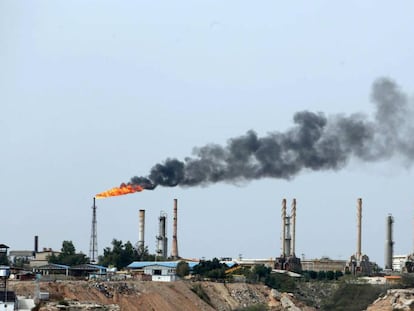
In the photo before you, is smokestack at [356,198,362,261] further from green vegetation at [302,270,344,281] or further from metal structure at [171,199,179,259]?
metal structure at [171,199,179,259]

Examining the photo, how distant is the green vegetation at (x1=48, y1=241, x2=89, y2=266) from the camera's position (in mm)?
139875

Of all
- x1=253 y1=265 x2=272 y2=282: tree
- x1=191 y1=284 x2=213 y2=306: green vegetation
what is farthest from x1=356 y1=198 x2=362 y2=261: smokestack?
x1=191 y1=284 x2=213 y2=306: green vegetation

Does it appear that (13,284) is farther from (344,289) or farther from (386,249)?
(386,249)

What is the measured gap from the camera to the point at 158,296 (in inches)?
4466

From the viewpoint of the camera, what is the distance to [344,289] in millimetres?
129000

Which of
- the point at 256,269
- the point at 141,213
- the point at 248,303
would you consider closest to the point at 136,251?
the point at 141,213

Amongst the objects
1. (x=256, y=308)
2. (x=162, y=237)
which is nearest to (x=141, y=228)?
(x=162, y=237)

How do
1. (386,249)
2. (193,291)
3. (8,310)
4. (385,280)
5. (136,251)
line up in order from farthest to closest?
(386,249) → (136,251) → (385,280) → (193,291) → (8,310)

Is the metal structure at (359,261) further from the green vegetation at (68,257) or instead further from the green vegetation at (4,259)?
the green vegetation at (4,259)

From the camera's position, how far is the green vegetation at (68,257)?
459 feet

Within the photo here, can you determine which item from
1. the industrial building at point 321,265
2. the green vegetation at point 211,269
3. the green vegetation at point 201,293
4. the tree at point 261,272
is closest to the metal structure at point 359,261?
the industrial building at point 321,265

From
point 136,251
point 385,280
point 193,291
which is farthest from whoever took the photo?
point 136,251

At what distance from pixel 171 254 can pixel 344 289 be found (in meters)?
37.0

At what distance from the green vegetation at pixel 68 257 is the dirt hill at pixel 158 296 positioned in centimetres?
2112
